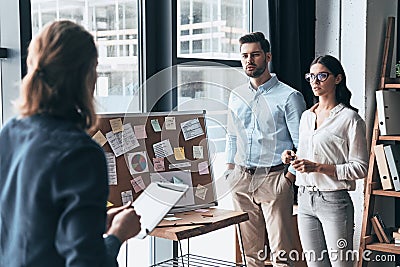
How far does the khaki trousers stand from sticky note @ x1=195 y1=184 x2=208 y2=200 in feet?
1.26

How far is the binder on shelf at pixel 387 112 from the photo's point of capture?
3799mm

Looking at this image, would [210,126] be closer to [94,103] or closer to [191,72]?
[191,72]

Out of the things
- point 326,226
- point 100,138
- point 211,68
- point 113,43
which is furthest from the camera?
point 211,68

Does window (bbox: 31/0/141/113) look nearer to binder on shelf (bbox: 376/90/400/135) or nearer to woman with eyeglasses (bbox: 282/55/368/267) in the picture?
woman with eyeglasses (bbox: 282/55/368/267)

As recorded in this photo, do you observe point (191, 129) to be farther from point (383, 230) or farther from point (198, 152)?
point (383, 230)

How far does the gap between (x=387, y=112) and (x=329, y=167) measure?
113cm

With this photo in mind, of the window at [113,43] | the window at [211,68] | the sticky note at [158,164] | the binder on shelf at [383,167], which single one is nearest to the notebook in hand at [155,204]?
the sticky note at [158,164]

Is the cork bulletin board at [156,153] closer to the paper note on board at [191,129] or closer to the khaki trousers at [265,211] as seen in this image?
the paper note on board at [191,129]

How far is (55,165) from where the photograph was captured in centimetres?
130

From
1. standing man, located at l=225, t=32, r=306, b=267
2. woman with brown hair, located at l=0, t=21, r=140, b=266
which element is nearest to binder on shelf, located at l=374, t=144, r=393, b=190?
standing man, located at l=225, t=32, r=306, b=267

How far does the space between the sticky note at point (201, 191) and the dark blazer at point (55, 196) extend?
1.57 meters

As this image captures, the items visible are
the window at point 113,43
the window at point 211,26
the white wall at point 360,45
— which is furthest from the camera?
the white wall at point 360,45

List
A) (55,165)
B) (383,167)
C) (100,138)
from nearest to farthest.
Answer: (55,165) → (100,138) → (383,167)

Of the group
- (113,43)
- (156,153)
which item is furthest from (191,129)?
(113,43)
